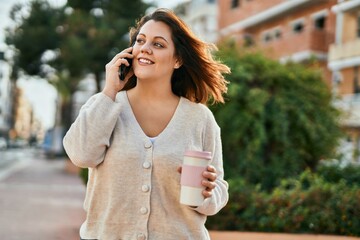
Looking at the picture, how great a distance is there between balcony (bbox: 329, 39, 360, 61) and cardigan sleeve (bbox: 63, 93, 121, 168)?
2548 cm

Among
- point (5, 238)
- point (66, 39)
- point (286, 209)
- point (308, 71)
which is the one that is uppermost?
point (66, 39)

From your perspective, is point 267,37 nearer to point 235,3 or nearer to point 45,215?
point 235,3

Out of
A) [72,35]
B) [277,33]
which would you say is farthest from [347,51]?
[72,35]

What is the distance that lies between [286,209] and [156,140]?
14.7 feet

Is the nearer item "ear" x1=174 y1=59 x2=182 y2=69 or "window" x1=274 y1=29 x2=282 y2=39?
"ear" x1=174 y1=59 x2=182 y2=69

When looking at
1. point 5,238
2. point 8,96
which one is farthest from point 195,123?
point 8,96

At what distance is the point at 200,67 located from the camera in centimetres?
274

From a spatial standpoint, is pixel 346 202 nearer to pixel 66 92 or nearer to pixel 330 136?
pixel 330 136

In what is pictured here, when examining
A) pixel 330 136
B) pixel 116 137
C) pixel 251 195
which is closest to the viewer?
pixel 116 137

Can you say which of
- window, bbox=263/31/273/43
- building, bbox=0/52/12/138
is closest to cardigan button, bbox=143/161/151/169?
window, bbox=263/31/273/43

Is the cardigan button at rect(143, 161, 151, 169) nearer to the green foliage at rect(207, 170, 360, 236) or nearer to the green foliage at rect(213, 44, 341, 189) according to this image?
the green foliage at rect(207, 170, 360, 236)

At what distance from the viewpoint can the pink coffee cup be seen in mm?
2154

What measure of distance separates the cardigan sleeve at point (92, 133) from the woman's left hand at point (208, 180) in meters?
0.41

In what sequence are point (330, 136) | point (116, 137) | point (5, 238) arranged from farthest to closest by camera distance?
point (330, 136)
point (5, 238)
point (116, 137)
